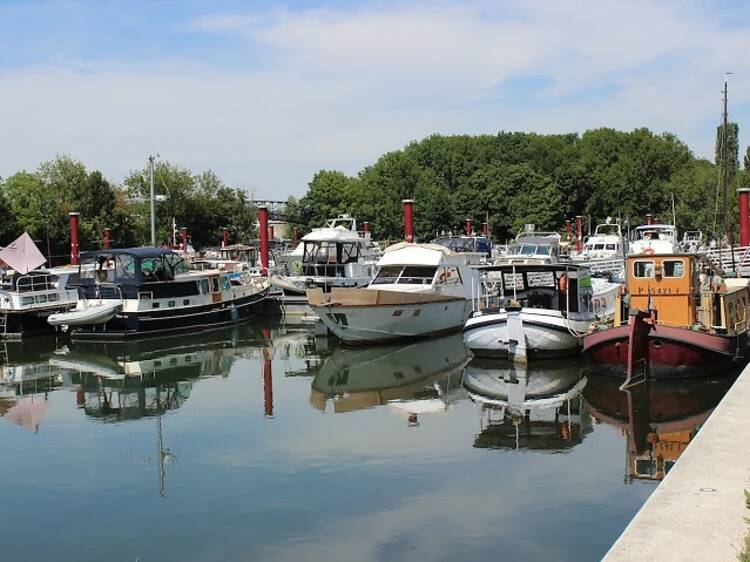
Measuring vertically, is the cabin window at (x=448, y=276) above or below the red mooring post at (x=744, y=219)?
below

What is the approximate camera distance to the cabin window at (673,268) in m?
20.1

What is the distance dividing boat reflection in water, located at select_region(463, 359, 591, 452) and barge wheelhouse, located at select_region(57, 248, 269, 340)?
1184 centimetres

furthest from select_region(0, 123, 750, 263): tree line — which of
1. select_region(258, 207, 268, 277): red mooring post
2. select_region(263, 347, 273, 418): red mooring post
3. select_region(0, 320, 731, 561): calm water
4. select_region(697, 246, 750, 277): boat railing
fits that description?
select_region(0, 320, 731, 561): calm water

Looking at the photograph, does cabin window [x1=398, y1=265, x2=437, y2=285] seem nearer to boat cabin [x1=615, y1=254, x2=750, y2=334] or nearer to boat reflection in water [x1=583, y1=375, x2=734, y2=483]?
boat cabin [x1=615, y1=254, x2=750, y2=334]

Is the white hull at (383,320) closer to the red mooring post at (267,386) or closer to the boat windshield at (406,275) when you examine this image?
the boat windshield at (406,275)

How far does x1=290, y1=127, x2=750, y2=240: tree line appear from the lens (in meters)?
74.1

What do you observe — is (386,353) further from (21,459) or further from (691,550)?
(691,550)

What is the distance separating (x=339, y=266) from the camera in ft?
117

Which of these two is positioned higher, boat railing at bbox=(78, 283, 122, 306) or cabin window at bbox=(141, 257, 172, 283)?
cabin window at bbox=(141, 257, 172, 283)

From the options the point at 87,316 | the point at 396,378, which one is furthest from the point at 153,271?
the point at 396,378

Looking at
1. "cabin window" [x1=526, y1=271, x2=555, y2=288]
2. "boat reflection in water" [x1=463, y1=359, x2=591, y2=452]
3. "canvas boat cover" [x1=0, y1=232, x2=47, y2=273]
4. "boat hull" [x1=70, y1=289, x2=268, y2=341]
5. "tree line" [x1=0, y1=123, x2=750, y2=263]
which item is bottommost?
"boat reflection in water" [x1=463, y1=359, x2=591, y2=452]

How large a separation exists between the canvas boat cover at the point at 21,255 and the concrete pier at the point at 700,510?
2586cm

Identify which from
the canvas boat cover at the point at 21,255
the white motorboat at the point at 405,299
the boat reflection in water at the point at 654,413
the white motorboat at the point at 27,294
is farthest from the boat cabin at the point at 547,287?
the canvas boat cover at the point at 21,255

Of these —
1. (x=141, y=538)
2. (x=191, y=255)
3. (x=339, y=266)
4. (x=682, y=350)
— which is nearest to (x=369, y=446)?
(x=141, y=538)
